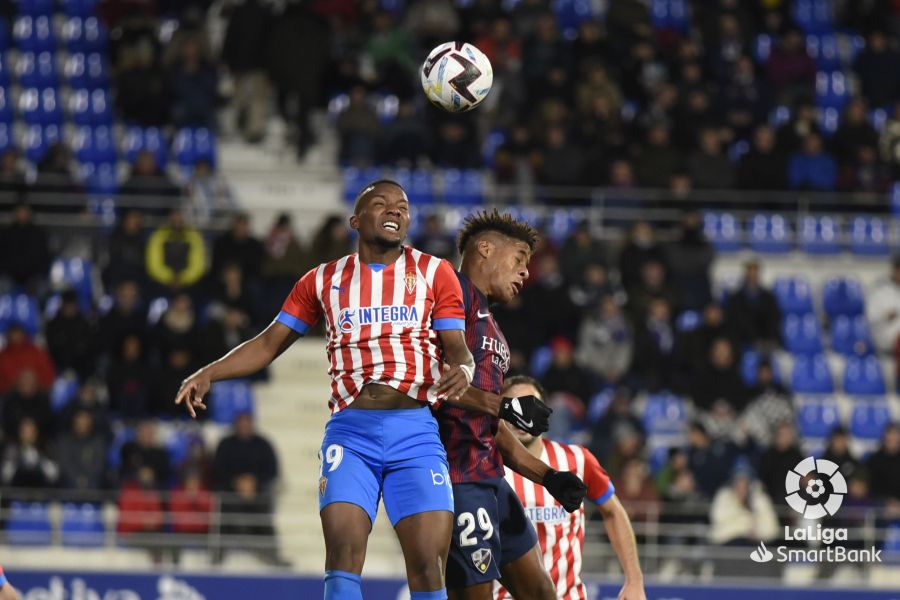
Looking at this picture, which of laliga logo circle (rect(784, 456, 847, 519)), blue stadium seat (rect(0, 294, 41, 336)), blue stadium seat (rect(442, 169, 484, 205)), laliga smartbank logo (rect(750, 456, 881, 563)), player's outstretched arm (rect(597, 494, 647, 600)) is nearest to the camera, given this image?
player's outstretched arm (rect(597, 494, 647, 600))

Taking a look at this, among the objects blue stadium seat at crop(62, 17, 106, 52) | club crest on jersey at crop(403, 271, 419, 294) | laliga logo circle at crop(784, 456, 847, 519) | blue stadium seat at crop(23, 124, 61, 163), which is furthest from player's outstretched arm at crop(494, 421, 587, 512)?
blue stadium seat at crop(62, 17, 106, 52)

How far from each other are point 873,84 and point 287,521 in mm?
9248

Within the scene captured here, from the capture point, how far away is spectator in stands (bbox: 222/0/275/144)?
1764 cm

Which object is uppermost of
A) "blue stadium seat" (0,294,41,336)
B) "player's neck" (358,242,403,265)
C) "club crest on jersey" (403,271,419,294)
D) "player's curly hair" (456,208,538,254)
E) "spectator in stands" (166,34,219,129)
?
"spectator in stands" (166,34,219,129)

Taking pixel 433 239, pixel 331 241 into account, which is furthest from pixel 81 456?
pixel 433 239

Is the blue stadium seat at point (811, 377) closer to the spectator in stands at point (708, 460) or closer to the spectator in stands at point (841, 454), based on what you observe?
the spectator in stands at point (841, 454)

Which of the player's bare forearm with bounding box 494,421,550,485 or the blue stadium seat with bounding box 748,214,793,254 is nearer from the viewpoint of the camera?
the player's bare forearm with bounding box 494,421,550,485

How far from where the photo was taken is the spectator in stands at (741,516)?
12766 millimetres

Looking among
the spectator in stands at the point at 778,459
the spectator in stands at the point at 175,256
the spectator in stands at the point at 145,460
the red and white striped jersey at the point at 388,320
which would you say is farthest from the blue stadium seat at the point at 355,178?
the red and white striped jersey at the point at 388,320

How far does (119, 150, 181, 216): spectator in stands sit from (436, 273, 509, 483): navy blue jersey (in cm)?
959

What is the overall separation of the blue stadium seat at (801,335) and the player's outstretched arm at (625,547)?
861cm

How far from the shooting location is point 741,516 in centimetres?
1295

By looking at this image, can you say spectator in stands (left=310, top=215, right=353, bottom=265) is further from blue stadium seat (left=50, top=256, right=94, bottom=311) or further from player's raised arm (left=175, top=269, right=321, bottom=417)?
player's raised arm (left=175, top=269, right=321, bottom=417)

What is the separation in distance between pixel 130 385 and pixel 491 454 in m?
7.88
